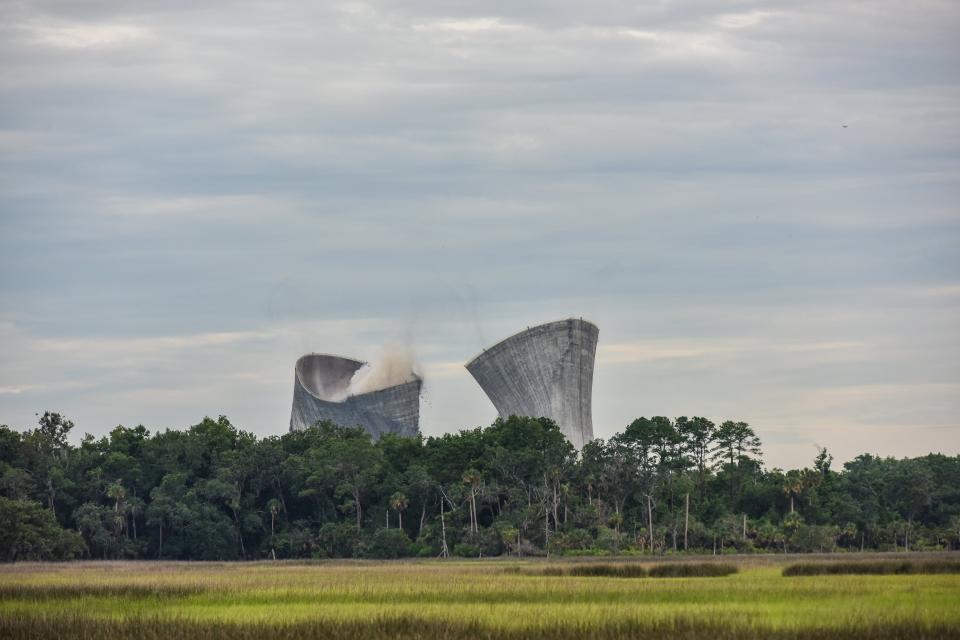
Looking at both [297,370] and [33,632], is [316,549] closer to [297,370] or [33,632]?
[297,370]

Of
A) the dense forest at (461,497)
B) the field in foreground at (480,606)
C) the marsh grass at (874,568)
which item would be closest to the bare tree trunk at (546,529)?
the dense forest at (461,497)

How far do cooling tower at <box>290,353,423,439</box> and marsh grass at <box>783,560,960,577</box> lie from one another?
58.2 m

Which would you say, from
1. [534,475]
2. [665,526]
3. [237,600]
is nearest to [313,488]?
[534,475]

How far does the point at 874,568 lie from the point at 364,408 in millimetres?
61974

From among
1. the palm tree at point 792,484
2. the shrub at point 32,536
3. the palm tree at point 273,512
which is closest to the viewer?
the shrub at point 32,536

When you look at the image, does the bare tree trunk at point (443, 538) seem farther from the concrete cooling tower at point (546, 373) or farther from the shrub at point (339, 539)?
the concrete cooling tower at point (546, 373)

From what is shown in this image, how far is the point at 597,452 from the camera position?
95125mm

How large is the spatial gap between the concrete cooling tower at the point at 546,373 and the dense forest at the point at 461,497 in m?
2.65

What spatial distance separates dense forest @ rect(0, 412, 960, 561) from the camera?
89.5m

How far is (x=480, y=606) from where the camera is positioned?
4378 cm

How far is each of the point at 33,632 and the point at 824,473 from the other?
235 feet

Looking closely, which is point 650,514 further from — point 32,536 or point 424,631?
point 424,631

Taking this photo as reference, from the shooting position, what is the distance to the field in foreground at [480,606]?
119 ft

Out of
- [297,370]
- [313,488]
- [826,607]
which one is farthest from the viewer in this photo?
[297,370]
